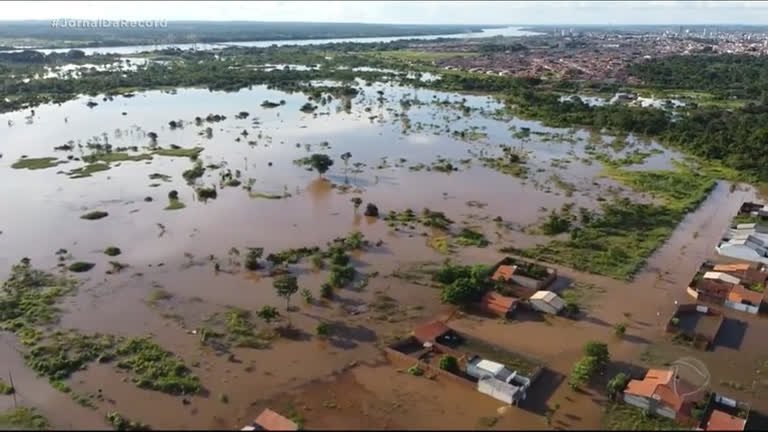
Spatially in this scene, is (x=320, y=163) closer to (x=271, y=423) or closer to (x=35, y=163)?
(x=35, y=163)

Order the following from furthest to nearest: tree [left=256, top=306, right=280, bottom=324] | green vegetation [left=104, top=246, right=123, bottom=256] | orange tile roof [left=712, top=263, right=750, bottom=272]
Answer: green vegetation [left=104, top=246, right=123, bottom=256] < orange tile roof [left=712, top=263, right=750, bottom=272] < tree [left=256, top=306, right=280, bottom=324]

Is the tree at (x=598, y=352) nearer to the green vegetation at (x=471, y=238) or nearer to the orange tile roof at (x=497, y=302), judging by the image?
the orange tile roof at (x=497, y=302)

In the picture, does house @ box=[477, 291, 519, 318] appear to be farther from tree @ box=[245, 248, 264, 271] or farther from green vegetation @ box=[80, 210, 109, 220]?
green vegetation @ box=[80, 210, 109, 220]

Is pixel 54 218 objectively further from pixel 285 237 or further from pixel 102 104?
pixel 102 104

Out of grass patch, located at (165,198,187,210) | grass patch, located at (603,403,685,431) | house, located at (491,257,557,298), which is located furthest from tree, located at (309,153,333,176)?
grass patch, located at (603,403,685,431)

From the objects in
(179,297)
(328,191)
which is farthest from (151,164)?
(179,297)

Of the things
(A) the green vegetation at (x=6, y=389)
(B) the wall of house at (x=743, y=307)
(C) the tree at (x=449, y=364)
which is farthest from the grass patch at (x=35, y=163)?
(B) the wall of house at (x=743, y=307)

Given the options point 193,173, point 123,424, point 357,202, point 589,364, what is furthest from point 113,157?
point 589,364

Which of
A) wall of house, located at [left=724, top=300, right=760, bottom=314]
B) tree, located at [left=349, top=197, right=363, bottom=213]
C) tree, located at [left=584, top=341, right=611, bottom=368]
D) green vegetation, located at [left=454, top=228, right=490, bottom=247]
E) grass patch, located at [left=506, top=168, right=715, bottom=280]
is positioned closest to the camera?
tree, located at [left=584, top=341, right=611, bottom=368]
